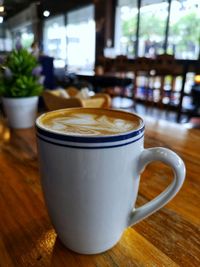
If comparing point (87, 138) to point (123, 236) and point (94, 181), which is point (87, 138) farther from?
point (123, 236)

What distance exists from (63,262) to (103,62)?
465cm

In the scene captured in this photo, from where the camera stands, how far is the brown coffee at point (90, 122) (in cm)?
31

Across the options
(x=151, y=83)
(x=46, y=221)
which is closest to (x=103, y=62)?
(x=151, y=83)

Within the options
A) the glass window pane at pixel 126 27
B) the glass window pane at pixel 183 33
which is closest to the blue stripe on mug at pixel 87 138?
the glass window pane at pixel 183 33

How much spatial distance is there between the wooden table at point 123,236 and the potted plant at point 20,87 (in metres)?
0.36

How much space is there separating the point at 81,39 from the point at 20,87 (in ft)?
20.3

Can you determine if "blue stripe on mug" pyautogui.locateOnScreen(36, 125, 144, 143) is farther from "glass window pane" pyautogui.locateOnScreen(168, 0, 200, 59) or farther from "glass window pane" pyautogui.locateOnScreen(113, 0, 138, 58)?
"glass window pane" pyautogui.locateOnScreen(113, 0, 138, 58)

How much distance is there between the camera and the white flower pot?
95cm

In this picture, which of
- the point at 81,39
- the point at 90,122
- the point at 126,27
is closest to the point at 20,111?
the point at 90,122

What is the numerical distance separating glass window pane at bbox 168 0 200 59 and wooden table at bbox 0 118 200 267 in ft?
14.4

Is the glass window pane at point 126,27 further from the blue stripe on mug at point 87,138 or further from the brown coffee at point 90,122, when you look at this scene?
the blue stripe on mug at point 87,138

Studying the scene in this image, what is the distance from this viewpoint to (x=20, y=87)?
927 mm

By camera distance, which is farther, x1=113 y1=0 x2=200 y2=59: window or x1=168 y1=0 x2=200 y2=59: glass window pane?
x1=113 y1=0 x2=200 y2=59: window

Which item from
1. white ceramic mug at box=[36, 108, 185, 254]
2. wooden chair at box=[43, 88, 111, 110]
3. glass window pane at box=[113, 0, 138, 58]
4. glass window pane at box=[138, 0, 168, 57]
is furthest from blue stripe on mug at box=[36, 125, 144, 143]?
glass window pane at box=[113, 0, 138, 58]
